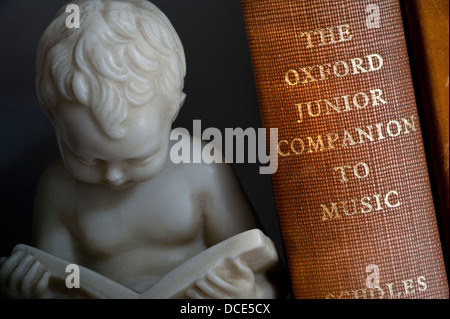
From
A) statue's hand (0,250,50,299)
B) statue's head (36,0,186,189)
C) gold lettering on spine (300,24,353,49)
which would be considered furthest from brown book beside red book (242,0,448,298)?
statue's hand (0,250,50,299)

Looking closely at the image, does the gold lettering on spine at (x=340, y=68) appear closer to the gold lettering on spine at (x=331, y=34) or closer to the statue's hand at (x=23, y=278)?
the gold lettering on spine at (x=331, y=34)

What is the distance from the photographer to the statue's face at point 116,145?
68 cm

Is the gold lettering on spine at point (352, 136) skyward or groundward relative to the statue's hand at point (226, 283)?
skyward

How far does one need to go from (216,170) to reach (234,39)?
267 millimetres

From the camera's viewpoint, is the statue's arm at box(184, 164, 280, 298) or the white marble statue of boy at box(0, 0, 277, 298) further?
the statue's arm at box(184, 164, 280, 298)

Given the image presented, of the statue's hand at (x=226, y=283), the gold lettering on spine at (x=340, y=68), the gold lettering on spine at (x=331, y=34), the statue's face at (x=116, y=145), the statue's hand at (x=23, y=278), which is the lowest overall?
the statue's hand at (x=226, y=283)

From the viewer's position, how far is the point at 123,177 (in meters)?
0.72

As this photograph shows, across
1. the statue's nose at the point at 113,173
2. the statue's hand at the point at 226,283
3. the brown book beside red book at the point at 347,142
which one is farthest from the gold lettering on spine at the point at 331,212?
the statue's nose at the point at 113,173

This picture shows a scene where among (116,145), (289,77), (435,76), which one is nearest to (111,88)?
(116,145)

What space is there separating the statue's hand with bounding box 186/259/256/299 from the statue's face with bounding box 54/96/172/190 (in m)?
0.13

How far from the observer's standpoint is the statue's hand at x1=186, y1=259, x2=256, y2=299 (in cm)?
72

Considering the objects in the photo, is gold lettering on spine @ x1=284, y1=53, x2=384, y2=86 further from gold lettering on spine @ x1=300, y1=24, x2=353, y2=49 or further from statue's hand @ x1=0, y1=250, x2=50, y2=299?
statue's hand @ x1=0, y1=250, x2=50, y2=299

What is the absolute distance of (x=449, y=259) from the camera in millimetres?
788

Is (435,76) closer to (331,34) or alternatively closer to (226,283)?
(331,34)
